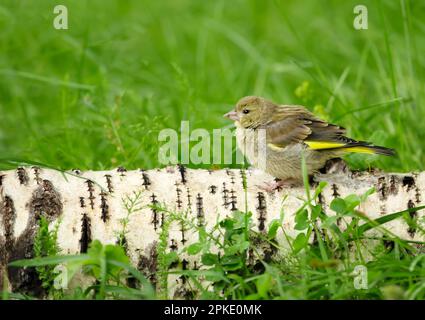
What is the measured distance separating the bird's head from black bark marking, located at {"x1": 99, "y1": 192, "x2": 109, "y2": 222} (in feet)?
4.32

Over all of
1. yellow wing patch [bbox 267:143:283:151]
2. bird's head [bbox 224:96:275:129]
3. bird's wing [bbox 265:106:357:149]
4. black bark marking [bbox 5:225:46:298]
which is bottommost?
black bark marking [bbox 5:225:46:298]

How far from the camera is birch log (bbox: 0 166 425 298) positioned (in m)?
3.78

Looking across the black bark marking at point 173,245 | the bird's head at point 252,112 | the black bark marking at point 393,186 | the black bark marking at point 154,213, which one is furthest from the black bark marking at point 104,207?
the black bark marking at point 393,186

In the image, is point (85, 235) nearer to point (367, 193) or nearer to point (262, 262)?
point (262, 262)

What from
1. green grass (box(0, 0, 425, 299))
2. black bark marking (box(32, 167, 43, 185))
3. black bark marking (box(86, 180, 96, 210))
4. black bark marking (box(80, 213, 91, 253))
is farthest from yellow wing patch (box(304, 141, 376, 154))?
black bark marking (box(32, 167, 43, 185))

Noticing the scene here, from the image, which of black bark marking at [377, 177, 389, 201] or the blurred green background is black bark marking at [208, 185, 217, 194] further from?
the blurred green background

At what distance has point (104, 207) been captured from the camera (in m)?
3.88

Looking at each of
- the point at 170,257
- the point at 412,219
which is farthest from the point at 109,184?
the point at 412,219

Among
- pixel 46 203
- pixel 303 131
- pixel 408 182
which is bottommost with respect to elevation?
pixel 46 203

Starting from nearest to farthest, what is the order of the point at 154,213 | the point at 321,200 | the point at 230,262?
the point at 230,262 → the point at 154,213 → the point at 321,200

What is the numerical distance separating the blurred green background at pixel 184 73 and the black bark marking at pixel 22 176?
2.86ft

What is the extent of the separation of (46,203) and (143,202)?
48 cm

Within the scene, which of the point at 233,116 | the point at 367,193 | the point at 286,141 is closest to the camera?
the point at 367,193
